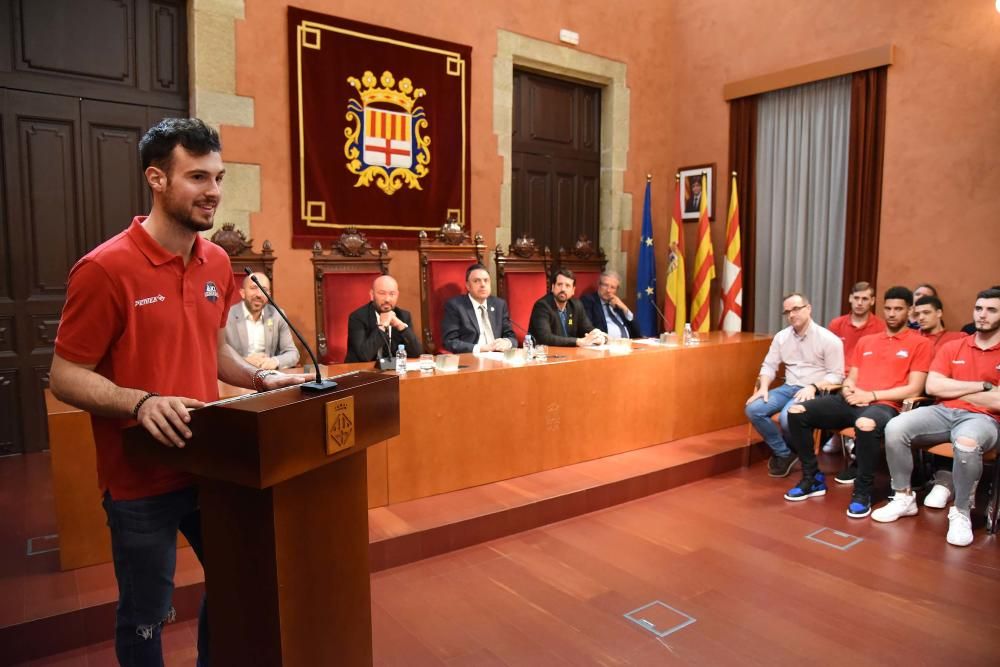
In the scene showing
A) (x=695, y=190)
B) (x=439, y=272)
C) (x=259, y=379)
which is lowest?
(x=259, y=379)

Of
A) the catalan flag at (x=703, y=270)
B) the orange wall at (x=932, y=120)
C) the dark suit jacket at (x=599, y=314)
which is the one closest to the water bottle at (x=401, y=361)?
the dark suit jacket at (x=599, y=314)

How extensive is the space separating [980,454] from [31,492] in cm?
434

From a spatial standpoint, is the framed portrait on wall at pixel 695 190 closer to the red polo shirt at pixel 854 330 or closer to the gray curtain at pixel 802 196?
the gray curtain at pixel 802 196

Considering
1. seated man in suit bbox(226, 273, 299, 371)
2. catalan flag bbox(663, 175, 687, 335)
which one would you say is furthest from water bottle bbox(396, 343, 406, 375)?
catalan flag bbox(663, 175, 687, 335)

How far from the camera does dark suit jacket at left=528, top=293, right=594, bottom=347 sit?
4297 mm

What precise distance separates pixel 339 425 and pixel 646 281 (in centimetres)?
504

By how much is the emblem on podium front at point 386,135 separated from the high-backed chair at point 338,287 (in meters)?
0.47

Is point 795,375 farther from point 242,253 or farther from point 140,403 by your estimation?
point 140,403

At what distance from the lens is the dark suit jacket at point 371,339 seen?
364 centimetres

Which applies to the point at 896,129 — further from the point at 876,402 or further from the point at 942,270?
the point at 876,402

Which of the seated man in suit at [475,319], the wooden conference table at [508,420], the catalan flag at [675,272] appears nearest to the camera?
the wooden conference table at [508,420]

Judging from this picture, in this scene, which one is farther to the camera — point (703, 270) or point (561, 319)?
point (703, 270)

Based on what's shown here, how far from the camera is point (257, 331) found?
12.0ft

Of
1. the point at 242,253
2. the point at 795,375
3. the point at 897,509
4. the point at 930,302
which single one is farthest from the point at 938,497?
the point at 242,253
